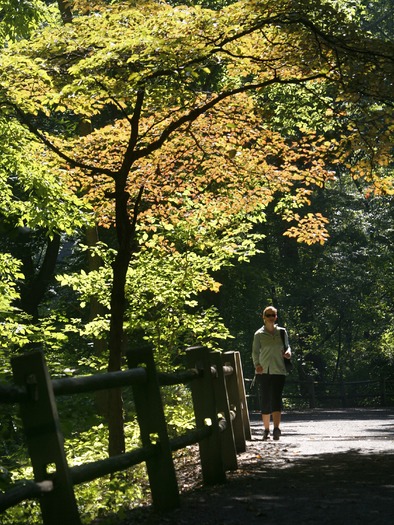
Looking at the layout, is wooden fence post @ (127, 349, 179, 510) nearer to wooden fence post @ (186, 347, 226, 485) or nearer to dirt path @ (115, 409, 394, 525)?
dirt path @ (115, 409, 394, 525)

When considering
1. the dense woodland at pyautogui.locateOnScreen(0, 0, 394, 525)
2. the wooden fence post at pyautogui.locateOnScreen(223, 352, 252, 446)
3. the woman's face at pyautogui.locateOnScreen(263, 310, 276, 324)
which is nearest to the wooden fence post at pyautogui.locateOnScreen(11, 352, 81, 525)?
the dense woodland at pyautogui.locateOnScreen(0, 0, 394, 525)

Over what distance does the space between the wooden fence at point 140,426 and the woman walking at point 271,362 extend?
4201 mm

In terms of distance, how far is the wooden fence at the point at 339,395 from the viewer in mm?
37819

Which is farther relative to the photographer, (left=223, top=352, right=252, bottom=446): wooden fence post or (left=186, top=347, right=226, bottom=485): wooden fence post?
(left=223, top=352, right=252, bottom=446): wooden fence post

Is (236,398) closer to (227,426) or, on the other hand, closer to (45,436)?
(227,426)

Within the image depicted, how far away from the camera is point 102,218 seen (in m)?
15.6

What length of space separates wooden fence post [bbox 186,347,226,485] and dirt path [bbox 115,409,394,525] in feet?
0.58

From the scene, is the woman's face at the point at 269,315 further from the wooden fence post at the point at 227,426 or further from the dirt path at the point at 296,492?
the wooden fence post at the point at 227,426

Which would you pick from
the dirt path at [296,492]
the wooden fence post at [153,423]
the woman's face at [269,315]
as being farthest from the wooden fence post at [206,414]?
the woman's face at [269,315]

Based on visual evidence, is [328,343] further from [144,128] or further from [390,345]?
[144,128]

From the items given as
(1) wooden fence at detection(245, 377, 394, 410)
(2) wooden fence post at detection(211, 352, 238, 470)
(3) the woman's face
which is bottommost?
(2) wooden fence post at detection(211, 352, 238, 470)

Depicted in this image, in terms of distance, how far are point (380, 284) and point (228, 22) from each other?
1596 inches

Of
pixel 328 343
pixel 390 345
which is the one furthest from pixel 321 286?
pixel 328 343

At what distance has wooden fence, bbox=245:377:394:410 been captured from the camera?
37.8m
